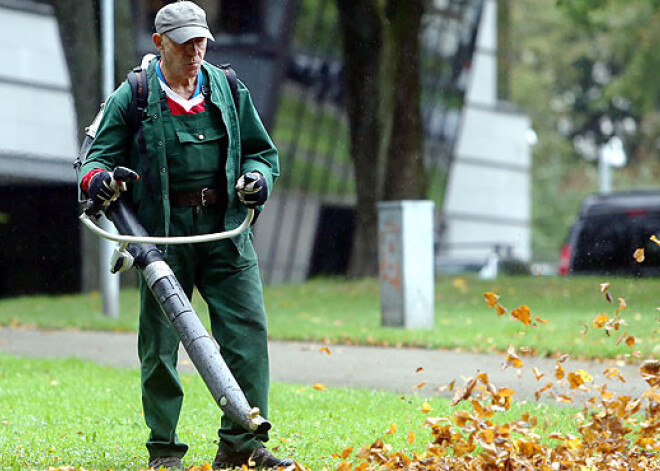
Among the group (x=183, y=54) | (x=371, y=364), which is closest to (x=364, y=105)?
(x=371, y=364)

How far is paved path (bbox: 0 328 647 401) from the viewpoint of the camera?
7.98 m

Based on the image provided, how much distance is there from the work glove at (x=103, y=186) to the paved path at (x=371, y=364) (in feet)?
9.38

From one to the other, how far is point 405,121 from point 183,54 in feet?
45.5

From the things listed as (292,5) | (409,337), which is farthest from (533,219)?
(409,337)

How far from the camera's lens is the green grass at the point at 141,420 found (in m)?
5.66

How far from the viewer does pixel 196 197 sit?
5.09 m

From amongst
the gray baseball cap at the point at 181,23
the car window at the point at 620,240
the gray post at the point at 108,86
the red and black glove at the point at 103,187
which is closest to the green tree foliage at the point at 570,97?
the car window at the point at 620,240

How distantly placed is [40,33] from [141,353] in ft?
62.4

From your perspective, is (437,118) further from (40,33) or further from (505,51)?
(40,33)

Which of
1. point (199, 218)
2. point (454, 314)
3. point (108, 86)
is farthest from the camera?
point (108, 86)

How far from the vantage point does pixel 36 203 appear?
74.6 feet

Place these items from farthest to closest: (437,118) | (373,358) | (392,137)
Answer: (437,118)
(392,137)
(373,358)

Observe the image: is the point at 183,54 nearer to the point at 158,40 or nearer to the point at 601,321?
the point at 158,40

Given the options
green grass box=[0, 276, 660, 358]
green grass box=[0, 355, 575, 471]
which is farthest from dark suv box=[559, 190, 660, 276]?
green grass box=[0, 355, 575, 471]
